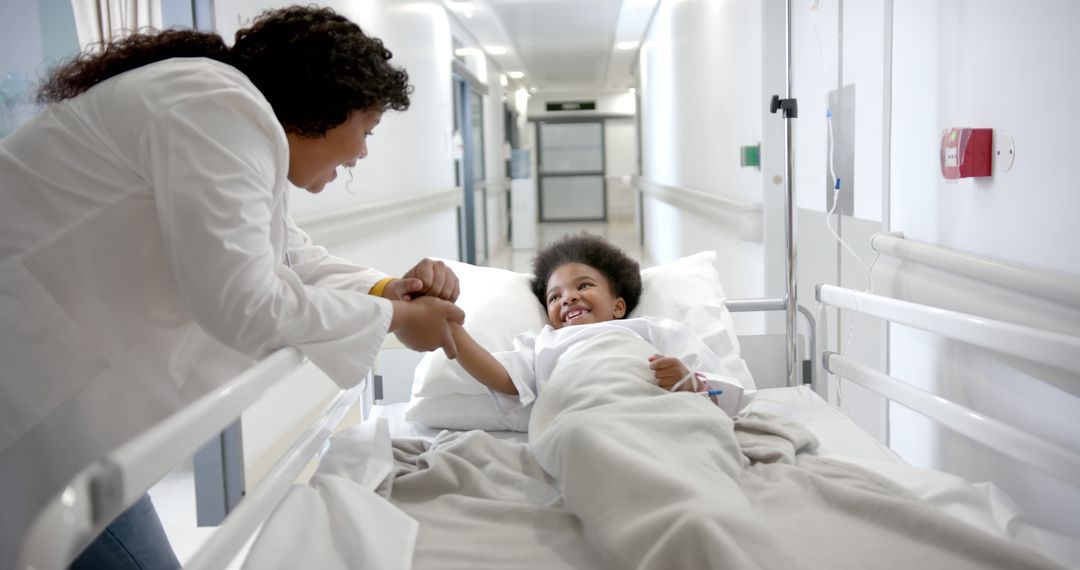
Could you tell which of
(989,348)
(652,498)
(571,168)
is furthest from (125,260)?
(571,168)

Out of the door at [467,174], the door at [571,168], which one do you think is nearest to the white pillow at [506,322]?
the door at [467,174]

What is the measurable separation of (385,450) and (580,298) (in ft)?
2.84

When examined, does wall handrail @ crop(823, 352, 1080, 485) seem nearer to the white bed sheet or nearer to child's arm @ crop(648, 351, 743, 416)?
the white bed sheet

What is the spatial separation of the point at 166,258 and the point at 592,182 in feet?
50.7

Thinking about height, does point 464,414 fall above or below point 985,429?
below

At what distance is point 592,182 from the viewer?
16500 mm

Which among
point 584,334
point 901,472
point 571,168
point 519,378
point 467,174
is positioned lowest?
point 901,472

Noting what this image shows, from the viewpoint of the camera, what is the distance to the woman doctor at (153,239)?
3.64ft

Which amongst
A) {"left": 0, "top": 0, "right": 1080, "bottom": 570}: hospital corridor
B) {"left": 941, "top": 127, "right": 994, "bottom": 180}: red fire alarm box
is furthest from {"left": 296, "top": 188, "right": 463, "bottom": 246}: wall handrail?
{"left": 941, "top": 127, "right": 994, "bottom": 180}: red fire alarm box

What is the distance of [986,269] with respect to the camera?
5.90ft

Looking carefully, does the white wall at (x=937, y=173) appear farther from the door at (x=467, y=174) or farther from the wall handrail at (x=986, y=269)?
the door at (x=467, y=174)

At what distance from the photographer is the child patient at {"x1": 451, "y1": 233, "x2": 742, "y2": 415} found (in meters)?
1.96

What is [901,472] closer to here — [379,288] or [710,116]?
[379,288]

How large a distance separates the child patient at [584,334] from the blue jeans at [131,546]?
74 centimetres
